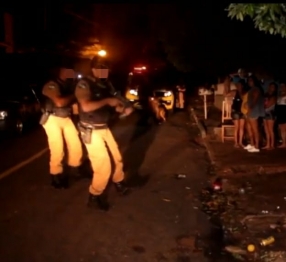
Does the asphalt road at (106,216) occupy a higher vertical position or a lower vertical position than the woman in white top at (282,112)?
lower

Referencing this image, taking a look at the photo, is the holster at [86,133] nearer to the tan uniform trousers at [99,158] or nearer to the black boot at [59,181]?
the tan uniform trousers at [99,158]

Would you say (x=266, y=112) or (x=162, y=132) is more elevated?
(x=266, y=112)

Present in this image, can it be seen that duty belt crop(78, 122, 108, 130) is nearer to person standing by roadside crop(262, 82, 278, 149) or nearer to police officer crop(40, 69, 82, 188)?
police officer crop(40, 69, 82, 188)

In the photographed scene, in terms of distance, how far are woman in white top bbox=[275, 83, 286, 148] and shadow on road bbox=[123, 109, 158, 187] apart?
10.4ft

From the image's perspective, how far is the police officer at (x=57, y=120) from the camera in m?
8.93

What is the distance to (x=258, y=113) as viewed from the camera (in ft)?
41.1

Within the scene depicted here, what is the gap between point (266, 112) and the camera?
12.6 metres


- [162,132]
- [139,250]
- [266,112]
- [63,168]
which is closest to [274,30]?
[139,250]

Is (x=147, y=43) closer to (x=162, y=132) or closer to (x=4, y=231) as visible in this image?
(x=162, y=132)

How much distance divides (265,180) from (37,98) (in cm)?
818

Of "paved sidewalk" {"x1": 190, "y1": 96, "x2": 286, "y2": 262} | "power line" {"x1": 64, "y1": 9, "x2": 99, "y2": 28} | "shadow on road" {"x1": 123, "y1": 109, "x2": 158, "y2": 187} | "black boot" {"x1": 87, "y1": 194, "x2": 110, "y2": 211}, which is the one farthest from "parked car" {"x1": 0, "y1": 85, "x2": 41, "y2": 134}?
"power line" {"x1": 64, "y1": 9, "x2": 99, "y2": 28}

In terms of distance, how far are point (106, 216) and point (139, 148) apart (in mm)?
5852

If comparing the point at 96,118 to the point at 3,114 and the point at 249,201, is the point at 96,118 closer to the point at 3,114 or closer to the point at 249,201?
the point at 249,201

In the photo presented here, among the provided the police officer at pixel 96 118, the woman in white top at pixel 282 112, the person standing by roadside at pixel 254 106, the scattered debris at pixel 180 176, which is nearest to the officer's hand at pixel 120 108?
the police officer at pixel 96 118
